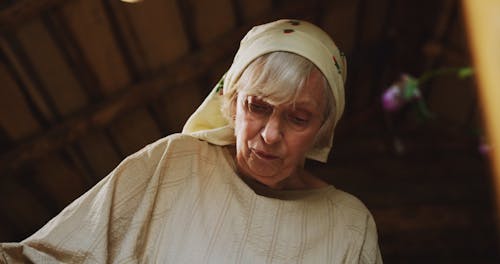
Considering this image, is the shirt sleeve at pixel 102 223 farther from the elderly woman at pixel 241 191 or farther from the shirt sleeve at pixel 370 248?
the shirt sleeve at pixel 370 248

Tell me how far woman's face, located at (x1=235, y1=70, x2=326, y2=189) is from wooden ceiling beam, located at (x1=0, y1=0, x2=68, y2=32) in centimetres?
112

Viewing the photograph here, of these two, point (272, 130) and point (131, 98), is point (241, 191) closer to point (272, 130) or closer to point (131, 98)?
point (272, 130)

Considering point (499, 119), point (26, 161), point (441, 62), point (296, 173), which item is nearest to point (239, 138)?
point (296, 173)

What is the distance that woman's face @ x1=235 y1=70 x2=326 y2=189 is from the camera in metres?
1.37

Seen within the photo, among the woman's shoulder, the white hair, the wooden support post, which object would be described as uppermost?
the wooden support post

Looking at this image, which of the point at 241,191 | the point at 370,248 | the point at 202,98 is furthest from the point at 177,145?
the point at 202,98

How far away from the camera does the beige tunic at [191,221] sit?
1356mm

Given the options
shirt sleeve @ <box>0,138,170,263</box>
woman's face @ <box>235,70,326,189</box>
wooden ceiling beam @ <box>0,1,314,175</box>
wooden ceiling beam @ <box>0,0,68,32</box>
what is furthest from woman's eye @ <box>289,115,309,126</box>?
wooden ceiling beam @ <box>0,1,314,175</box>

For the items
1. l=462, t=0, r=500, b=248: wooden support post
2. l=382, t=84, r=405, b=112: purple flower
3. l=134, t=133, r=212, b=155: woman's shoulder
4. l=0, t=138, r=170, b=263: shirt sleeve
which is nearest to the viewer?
l=462, t=0, r=500, b=248: wooden support post

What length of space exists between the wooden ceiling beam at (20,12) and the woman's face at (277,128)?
1.12 meters

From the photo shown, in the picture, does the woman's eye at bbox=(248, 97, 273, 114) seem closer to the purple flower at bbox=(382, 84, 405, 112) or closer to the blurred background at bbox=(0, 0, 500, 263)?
the blurred background at bbox=(0, 0, 500, 263)

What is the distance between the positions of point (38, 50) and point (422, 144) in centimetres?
240

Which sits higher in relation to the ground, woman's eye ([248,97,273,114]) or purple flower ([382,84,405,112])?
woman's eye ([248,97,273,114])

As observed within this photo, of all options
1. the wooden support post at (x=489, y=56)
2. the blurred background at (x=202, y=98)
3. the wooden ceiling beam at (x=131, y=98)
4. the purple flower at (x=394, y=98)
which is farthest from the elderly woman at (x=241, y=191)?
the wooden ceiling beam at (x=131, y=98)
